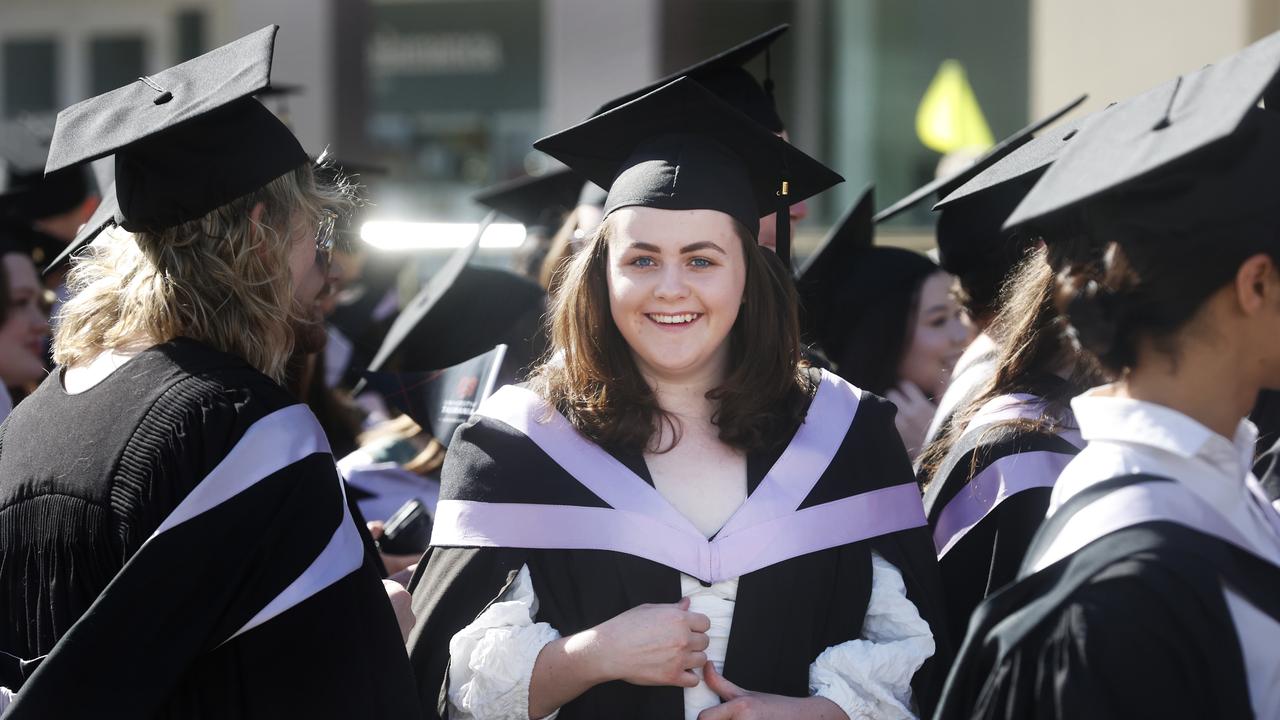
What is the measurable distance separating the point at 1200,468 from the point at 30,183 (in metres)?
5.12

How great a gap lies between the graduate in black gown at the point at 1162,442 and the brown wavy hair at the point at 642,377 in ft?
2.94

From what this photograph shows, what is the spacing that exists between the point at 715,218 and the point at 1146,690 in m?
1.35

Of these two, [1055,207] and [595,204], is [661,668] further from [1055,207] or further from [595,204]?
Answer: [595,204]

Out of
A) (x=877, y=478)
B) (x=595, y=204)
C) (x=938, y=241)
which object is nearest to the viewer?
(x=877, y=478)

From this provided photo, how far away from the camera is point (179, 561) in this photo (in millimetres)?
1950

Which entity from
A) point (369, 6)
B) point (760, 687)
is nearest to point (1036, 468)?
point (760, 687)

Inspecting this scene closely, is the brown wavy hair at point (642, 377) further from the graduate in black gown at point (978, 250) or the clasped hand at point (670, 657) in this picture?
the graduate in black gown at point (978, 250)

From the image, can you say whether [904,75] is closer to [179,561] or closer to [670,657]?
[670,657]

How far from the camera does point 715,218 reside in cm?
265

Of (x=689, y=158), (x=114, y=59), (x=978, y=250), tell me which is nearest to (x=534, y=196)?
(x=978, y=250)

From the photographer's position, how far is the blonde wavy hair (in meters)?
2.16

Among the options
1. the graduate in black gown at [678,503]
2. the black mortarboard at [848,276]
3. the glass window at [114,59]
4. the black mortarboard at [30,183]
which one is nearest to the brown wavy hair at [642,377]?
the graduate in black gown at [678,503]

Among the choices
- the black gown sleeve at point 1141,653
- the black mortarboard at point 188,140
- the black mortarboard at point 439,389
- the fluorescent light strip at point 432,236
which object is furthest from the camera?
the fluorescent light strip at point 432,236

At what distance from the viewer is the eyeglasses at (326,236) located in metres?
2.41
